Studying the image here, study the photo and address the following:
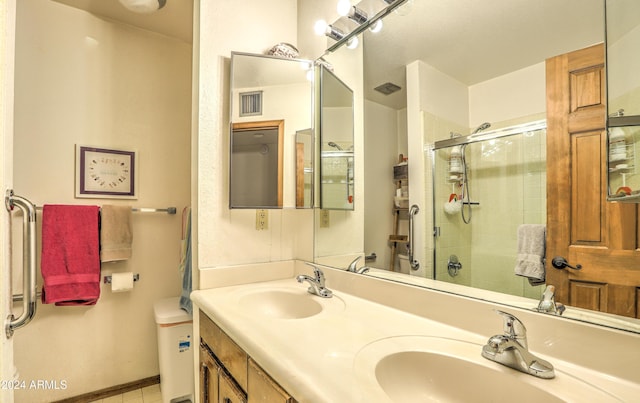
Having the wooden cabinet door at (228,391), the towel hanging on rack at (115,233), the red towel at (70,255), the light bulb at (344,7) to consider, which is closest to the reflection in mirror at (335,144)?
the light bulb at (344,7)

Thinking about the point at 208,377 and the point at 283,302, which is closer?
the point at 208,377

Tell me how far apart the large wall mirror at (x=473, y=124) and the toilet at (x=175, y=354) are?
1.31 m

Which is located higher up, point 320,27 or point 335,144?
point 320,27

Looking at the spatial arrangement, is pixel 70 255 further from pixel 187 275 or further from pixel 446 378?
pixel 446 378

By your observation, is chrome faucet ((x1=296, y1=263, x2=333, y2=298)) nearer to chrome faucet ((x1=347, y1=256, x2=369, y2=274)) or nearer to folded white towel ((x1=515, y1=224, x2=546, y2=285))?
chrome faucet ((x1=347, y1=256, x2=369, y2=274))

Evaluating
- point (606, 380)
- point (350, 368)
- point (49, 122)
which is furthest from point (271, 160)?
point (49, 122)

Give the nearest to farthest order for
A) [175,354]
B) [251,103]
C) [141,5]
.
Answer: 1. [251,103]
2. [141,5]
3. [175,354]

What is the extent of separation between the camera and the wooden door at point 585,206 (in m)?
0.61

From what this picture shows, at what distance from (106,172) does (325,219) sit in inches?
60.3

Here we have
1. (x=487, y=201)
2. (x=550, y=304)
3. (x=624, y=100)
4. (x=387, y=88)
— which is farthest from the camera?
(x=387, y=88)

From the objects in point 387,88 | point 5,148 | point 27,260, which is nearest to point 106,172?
point 27,260

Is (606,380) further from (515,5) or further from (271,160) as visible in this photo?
(271,160)

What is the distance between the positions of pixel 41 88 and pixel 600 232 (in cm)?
266

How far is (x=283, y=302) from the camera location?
1.32m
